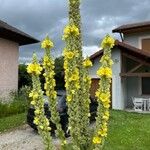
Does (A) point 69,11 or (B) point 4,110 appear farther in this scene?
(B) point 4,110

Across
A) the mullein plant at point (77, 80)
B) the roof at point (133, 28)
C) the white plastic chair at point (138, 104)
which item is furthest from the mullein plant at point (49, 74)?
the roof at point (133, 28)

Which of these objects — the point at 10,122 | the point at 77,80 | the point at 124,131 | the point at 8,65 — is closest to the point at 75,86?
the point at 77,80

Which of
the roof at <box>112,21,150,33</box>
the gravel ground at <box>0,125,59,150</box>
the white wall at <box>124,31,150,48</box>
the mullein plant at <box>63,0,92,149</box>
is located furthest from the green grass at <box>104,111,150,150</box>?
the white wall at <box>124,31,150,48</box>

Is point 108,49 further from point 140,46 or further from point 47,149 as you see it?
point 140,46

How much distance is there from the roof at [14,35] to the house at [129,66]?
423 centimetres

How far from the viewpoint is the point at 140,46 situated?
30406 mm

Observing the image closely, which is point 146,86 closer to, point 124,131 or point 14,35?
point 14,35

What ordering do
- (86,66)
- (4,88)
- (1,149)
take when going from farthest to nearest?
(4,88), (1,149), (86,66)

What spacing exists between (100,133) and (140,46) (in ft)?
84.9

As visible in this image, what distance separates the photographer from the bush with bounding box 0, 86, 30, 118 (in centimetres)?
2202

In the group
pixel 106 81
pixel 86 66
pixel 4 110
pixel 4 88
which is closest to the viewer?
pixel 106 81

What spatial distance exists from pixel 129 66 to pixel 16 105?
975 centimetres

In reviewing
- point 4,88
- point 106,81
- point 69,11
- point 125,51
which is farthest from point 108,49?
point 125,51

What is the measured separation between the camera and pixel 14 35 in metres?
25.5
